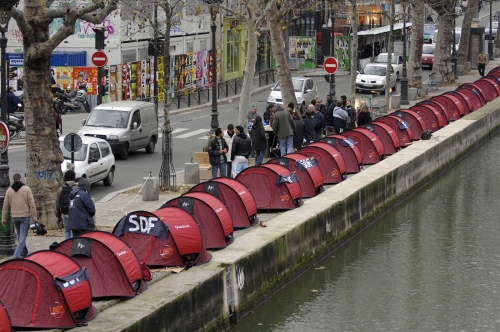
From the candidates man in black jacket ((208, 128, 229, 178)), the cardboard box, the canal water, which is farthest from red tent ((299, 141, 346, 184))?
the cardboard box

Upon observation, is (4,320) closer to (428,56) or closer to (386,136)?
(386,136)

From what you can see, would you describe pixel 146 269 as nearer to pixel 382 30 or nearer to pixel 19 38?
pixel 19 38

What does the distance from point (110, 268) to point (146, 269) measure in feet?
2.55

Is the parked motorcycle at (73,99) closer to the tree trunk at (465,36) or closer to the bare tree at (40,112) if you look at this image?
the bare tree at (40,112)

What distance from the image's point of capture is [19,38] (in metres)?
48.0

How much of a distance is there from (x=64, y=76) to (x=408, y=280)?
30.4m

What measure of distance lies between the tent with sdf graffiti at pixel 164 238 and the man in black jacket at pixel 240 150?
25.9 feet

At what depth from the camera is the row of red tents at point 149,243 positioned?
12.8 metres

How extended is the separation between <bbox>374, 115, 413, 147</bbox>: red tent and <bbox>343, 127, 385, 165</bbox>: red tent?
9.63 ft

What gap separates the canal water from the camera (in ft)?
54.8

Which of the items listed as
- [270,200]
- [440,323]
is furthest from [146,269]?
[270,200]

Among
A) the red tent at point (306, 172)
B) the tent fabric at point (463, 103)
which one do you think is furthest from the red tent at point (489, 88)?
the red tent at point (306, 172)

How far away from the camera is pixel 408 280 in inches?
765

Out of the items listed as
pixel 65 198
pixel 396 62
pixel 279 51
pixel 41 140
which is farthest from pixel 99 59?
pixel 396 62
